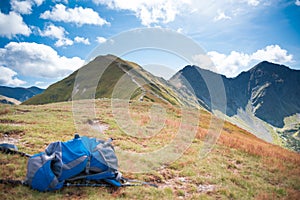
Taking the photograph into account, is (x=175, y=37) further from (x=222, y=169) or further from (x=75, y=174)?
(x=75, y=174)

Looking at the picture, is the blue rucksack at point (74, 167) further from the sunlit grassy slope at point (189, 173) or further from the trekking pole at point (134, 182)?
the sunlit grassy slope at point (189, 173)

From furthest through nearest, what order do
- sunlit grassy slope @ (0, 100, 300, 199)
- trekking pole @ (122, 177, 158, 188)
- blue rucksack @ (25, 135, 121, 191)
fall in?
trekking pole @ (122, 177, 158, 188)
sunlit grassy slope @ (0, 100, 300, 199)
blue rucksack @ (25, 135, 121, 191)

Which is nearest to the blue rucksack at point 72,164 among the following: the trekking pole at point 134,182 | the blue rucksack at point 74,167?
the blue rucksack at point 74,167

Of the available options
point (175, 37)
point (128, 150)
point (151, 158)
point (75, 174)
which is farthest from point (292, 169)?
point (75, 174)

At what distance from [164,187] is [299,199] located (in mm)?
6052

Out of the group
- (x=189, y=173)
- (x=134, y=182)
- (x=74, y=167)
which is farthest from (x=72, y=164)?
(x=189, y=173)

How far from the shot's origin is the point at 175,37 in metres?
14.6

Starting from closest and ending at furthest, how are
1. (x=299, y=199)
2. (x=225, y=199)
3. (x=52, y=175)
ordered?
(x=52, y=175), (x=225, y=199), (x=299, y=199)

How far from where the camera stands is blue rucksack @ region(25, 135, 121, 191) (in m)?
6.89

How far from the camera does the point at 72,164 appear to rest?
740 cm

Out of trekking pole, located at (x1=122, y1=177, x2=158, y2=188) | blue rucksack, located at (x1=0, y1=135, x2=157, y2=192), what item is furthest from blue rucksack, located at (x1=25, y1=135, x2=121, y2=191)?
trekking pole, located at (x1=122, y1=177, x2=158, y2=188)

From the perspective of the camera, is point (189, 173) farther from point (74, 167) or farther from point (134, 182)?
point (74, 167)

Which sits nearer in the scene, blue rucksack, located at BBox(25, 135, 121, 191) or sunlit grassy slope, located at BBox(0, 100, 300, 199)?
blue rucksack, located at BBox(25, 135, 121, 191)

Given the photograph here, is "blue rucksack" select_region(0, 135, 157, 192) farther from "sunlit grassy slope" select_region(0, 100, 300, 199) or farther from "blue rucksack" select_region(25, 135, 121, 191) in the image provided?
"sunlit grassy slope" select_region(0, 100, 300, 199)
